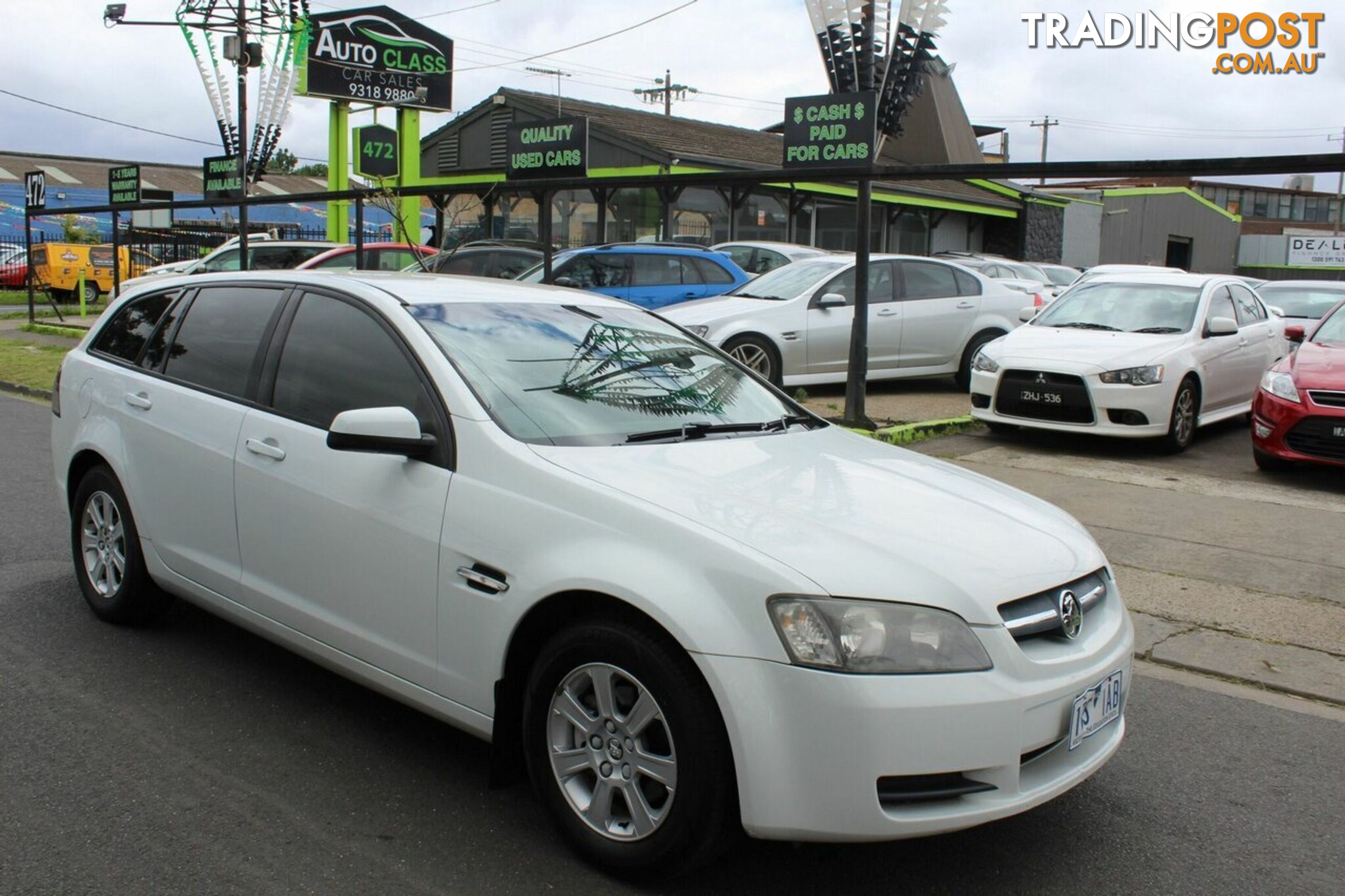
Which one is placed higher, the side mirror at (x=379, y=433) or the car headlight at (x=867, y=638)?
the side mirror at (x=379, y=433)

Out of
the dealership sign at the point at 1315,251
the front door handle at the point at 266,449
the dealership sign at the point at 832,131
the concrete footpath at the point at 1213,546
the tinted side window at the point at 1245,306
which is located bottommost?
the concrete footpath at the point at 1213,546

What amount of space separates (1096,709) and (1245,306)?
31.5 ft

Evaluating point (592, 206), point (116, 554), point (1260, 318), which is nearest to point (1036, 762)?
point (116, 554)

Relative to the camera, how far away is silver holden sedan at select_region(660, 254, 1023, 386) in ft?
38.7

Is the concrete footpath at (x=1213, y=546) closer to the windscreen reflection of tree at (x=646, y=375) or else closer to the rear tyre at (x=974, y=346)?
the windscreen reflection of tree at (x=646, y=375)

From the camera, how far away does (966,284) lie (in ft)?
43.7

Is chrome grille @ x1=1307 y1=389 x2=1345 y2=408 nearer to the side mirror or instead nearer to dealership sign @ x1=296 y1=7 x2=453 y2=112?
the side mirror

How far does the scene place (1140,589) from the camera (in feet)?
20.3

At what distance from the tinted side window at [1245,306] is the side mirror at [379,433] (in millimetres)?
9594

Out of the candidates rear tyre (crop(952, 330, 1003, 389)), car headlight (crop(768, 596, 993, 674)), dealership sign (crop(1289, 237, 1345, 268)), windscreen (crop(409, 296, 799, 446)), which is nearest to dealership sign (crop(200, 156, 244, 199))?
rear tyre (crop(952, 330, 1003, 389))

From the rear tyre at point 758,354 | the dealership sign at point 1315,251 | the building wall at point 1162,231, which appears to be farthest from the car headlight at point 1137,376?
the dealership sign at point 1315,251

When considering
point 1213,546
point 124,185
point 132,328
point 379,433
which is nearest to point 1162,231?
point 124,185

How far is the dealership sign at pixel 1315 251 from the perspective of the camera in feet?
200

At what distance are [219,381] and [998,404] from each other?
7.33 m
